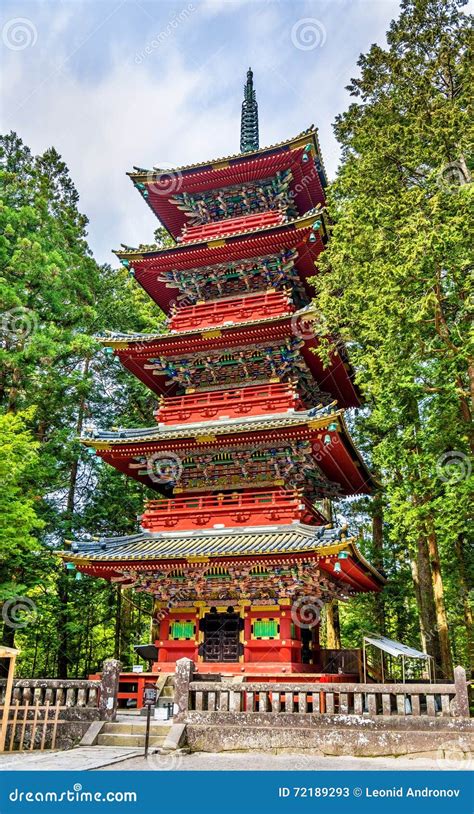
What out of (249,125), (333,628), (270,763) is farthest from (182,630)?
(249,125)

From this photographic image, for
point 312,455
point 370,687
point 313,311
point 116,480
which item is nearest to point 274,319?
point 313,311

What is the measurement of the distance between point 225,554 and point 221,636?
297 cm

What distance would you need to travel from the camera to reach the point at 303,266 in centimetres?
2084

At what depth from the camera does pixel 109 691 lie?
1200 cm

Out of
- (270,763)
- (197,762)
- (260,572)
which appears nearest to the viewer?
(270,763)

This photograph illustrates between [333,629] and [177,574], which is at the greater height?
[177,574]

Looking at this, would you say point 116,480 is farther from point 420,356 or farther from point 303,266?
point 420,356

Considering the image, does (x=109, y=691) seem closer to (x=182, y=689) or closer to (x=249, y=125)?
(x=182, y=689)

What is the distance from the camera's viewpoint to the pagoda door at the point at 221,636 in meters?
16.4

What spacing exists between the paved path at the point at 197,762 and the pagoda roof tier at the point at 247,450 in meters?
8.35

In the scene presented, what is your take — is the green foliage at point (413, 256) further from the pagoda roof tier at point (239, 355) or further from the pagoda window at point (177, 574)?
the pagoda window at point (177, 574)

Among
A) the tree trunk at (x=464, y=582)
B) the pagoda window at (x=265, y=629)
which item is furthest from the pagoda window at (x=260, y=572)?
the tree trunk at (x=464, y=582)

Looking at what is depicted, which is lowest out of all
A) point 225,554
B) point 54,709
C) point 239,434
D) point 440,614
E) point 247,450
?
point 54,709

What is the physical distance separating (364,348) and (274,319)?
2956 mm
